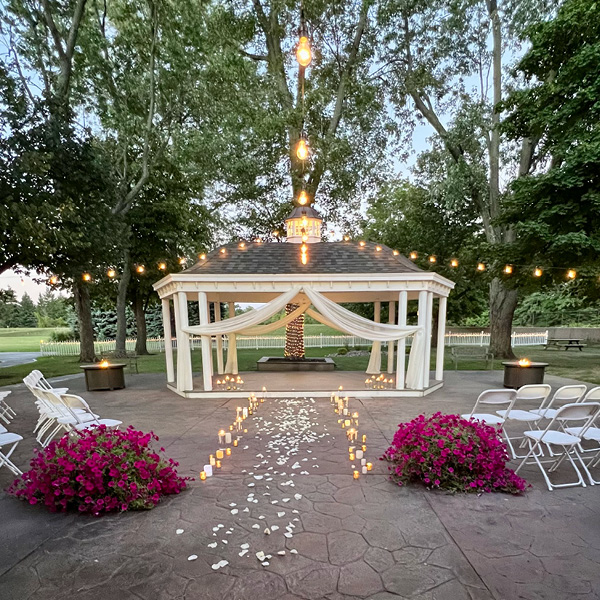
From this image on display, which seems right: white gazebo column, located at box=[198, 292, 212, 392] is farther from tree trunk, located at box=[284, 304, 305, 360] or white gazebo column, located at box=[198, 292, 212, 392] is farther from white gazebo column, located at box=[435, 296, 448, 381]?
white gazebo column, located at box=[435, 296, 448, 381]

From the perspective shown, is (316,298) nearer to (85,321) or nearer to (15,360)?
(85,321)

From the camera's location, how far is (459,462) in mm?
3982

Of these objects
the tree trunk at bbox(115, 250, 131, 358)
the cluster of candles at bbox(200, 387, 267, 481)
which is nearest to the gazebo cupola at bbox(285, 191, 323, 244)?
the cluster of candles at bbox(200, 387, 267, 481)

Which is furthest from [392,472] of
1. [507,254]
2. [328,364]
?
[507,254]

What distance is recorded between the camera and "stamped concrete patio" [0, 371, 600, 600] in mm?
2543

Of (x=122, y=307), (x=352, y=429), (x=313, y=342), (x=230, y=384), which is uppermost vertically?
(x=122, y=307)

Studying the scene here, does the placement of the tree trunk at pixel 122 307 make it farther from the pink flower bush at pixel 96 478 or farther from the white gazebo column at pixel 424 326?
the pink flower bush at pixel 96 478

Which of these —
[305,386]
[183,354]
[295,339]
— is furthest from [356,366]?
[183,354]

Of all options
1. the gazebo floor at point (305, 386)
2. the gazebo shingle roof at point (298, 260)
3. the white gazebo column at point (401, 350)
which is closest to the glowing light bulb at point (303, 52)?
the gazebo shingle roof at point (298, 260)

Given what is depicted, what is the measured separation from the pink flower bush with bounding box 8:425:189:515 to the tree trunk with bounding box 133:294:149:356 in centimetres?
1764

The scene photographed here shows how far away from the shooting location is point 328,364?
520 inches

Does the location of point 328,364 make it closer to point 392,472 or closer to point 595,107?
point 392,472

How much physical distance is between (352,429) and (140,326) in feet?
60.3

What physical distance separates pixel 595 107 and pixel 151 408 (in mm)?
14020
